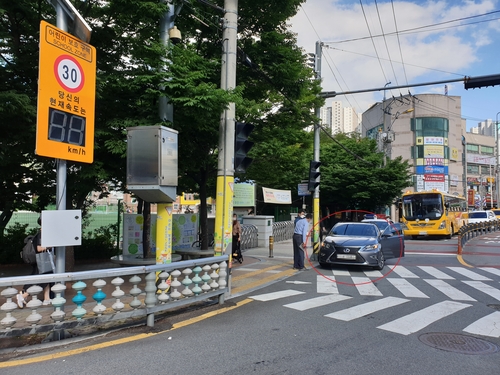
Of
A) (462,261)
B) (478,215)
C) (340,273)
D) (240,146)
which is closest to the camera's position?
(240,146)

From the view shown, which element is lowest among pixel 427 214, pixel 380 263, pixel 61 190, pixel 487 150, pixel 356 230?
pixel 380 263

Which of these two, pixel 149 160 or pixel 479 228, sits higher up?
pixel 149 160

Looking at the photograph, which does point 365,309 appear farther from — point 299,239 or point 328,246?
point 328,246

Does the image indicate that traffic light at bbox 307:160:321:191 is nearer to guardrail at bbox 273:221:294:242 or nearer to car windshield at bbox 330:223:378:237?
car windshield at bbox 330:223:378:237

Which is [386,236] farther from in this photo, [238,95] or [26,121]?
[26,121]

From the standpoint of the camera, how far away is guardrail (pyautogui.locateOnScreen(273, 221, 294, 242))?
23780 millimetres

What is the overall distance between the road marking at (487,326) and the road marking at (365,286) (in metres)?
2.35

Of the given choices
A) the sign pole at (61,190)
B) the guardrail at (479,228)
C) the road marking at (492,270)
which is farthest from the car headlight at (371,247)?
the guardrail at (479,228)

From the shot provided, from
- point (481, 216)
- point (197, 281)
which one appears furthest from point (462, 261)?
point (481, 216)

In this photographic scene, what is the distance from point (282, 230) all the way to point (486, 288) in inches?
602

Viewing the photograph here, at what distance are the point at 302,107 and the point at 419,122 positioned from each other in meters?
49.0

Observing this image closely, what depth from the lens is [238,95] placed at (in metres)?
8.51

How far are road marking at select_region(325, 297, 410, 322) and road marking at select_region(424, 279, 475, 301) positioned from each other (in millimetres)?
1216

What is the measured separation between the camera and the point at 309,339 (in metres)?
5.67
